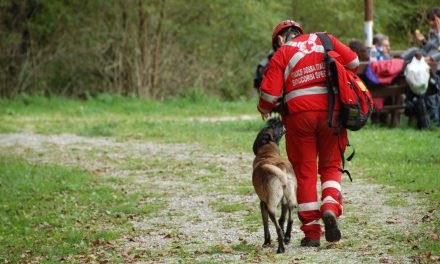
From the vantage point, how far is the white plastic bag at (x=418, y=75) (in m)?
15.6

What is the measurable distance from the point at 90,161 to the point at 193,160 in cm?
191

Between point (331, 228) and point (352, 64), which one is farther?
point (352, 64)

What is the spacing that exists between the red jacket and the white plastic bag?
28.1 ft

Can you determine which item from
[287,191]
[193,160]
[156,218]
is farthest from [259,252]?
[193,160]

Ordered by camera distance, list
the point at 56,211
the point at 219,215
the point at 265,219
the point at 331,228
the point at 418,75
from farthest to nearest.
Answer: the point at 418,75 → the point at 56,211 → the point at 219,215 → the point at 265,219 → the point at 331,228

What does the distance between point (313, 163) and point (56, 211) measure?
4485 mm

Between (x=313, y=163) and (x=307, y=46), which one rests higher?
(x=307, y=46)

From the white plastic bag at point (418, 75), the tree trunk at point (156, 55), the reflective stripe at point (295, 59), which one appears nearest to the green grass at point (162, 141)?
the white plastic bag at point (418, 75)

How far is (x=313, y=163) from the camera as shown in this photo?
7457mm

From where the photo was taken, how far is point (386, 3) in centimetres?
2928

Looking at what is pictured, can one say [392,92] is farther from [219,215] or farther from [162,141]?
[219,215]

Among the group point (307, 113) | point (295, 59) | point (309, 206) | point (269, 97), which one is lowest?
point (309, 206)

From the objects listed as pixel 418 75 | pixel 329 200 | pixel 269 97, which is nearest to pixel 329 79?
pixel 269 97

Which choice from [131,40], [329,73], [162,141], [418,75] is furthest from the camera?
[131,40]
